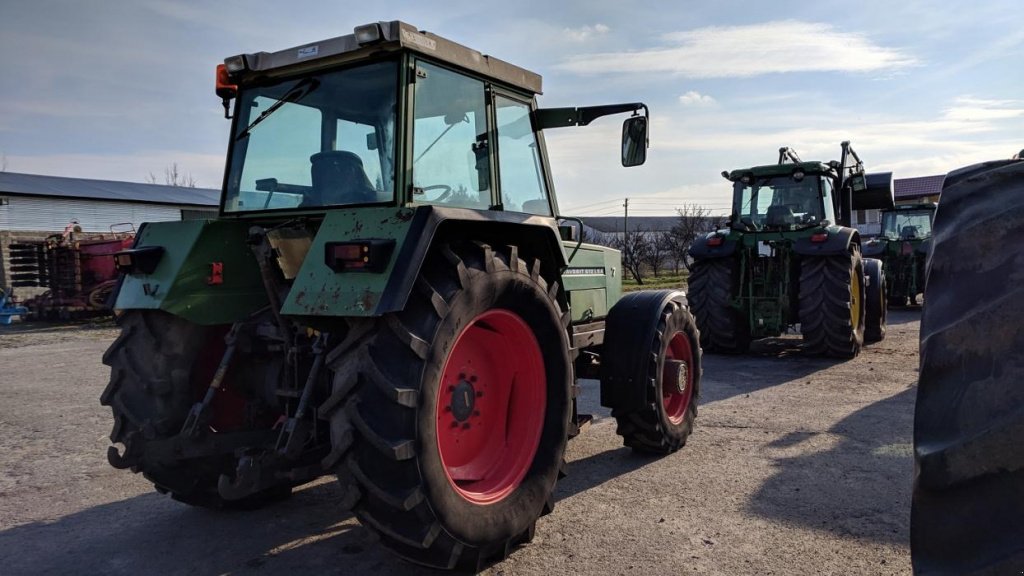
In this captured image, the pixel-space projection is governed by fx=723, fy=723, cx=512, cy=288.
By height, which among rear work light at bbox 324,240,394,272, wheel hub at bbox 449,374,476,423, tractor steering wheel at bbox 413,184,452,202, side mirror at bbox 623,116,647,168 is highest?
side mirror at bbox 623,116,647,168

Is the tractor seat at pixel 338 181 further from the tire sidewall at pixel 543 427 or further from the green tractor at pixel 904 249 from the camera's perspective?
the green tractor at pixel 904 249

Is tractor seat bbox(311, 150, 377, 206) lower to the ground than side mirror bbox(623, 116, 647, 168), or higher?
lower

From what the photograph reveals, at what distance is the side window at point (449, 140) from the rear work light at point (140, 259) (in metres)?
1.40

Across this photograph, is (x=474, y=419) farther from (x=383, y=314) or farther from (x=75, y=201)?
(x=75, y=201)

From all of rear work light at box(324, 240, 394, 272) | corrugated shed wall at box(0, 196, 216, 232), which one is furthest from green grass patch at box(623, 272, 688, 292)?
rear work light at box(324, 240, 394, 272)

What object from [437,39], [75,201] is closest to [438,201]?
[437,39]

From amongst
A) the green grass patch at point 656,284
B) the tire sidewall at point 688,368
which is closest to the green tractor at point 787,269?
the tire sidewall at point 688,368

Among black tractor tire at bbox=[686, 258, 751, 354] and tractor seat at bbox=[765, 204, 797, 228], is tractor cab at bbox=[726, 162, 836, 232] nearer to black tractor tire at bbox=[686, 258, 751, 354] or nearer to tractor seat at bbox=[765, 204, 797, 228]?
tractor seat at bbox=[765, 204, 797, 228]

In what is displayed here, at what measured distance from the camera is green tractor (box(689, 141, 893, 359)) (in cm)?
890

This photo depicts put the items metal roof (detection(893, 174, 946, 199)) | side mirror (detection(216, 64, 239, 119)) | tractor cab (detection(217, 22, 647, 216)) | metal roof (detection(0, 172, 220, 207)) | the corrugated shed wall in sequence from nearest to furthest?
tractor cab (detection(217, 22, 647, 216)), side mirror (detection(216, 64, 239, 119)), the corrugated shed wall, metal roof (detection(0, 172, 220, 207)), metal roof (detection(893, 174, 946, 199))

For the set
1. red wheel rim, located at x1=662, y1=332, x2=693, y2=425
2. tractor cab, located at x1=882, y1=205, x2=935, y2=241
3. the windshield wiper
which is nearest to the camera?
the windshield wiper

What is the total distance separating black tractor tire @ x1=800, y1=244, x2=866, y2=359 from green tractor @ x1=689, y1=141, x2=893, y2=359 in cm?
1

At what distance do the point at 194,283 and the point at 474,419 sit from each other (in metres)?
1.58

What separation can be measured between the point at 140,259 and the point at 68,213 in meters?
28.0
